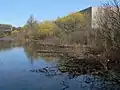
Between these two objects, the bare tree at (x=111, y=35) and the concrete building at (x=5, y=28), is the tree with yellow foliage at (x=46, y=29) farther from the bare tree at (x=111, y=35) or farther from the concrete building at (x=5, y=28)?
the bare tree at (x=111, y=35)

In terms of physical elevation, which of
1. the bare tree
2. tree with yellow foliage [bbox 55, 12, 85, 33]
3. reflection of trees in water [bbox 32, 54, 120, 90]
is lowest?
reflection of trees in water [bbox 32, 54, 120, 90]

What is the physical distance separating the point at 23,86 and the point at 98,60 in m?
6.21

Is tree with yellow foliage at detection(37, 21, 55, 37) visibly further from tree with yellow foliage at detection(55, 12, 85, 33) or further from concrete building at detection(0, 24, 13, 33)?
concrete building at detection(0, 24, 13, 33)

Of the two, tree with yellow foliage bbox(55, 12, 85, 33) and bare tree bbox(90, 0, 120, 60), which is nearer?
bare tree bbox(90, 0, 120, 60)

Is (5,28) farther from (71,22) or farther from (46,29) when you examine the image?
(71,22)

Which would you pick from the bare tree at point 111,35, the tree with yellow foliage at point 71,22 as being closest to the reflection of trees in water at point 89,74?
the bare tree at point 111,35

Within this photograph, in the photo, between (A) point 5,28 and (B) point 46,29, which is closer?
(B) point 46,29

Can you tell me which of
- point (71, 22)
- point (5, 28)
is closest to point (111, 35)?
point (71, 22)

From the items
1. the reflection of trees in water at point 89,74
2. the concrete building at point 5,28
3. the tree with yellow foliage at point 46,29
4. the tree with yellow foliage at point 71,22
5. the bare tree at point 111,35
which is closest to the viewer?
the reflection of trees in water at point 89,74

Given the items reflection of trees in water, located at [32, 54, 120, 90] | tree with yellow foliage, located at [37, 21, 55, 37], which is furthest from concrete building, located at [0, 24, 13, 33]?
reflection of trees in water, located at [32, 54, 120, 90]

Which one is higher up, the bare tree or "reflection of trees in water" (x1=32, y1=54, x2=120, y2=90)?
the bare tree

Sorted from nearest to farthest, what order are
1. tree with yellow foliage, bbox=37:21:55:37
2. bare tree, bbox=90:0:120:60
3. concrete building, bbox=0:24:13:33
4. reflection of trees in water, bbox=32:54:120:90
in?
1. reflection of trees in water, bbox=32:54:120:90
2. bare tree, bbox=90:0:120:60
3. tree with yellow foliage, bbox=37:21:55:37
4. concrete building, bbox=0:24:13:33

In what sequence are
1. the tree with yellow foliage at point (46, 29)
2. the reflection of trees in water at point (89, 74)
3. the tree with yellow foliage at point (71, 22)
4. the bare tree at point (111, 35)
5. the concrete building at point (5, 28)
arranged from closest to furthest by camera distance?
1. the reflection of trees in water at point (89, 74)
2. the bare tree at point (111, 35)
3. the tree with yellow foliage at point (71, 22)
4. the tree with yellow foliage at point (46, 29)
5. the concrete building at point (5, 28)

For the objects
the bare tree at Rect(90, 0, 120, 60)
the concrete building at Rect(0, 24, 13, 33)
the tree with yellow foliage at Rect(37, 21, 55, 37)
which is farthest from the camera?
the concrete building at Rect(0, 24, 13, 33)
